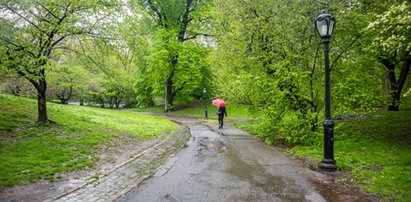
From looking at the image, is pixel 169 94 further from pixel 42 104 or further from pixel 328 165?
pixel 328 165

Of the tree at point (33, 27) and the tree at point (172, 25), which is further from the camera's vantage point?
the tree at point (172, 25)

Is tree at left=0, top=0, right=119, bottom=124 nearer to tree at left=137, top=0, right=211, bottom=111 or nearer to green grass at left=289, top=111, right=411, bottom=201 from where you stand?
green grass at left=289, top=111, right=411, bottom=201

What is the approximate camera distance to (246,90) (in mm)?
11477

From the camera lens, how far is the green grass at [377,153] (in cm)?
558

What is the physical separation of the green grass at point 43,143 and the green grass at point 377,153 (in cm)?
742

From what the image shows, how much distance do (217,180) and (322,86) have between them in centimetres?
661

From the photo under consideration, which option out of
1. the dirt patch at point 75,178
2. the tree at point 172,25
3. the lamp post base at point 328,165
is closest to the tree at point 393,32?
the lamp post base at point 328,165

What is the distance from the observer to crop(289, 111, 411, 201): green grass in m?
5.58

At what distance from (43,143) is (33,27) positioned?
13.9 ft

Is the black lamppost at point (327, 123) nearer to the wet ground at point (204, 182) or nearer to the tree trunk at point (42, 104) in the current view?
the wet ground at point (204, 182)

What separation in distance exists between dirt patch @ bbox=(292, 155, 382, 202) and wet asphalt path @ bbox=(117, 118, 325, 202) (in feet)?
0.77

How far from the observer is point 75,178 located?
652cm

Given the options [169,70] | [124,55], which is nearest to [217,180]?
[124,55]

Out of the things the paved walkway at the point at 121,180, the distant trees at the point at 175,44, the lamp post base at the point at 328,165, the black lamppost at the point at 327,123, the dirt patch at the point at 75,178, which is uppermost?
the distant trees at the point at 175,44
